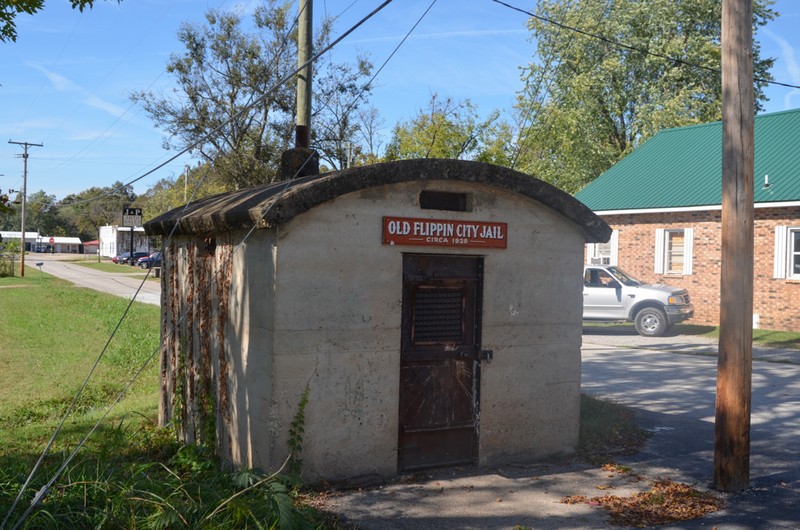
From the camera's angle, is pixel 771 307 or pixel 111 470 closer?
pixel 111 470

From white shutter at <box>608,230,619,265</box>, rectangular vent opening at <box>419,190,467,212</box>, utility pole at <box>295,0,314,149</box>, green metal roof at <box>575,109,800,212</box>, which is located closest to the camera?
rectangular vent opening at <box>419,190,467,212</box>

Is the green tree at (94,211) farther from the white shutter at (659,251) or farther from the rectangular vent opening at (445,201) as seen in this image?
the rectangular vent opening at (445,201)

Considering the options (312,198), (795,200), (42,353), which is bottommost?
(42,353)

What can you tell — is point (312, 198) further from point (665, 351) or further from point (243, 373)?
point (665, 351)

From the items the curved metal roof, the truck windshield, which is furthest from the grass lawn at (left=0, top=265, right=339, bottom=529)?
the truck windshield

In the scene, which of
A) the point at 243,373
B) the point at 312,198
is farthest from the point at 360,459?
the point at 312,198

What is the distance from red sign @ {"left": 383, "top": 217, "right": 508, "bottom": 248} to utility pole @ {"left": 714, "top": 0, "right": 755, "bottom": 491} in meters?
2.04

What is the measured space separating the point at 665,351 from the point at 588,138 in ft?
81.9

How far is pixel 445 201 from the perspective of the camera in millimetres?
7688

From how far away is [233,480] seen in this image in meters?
5.96

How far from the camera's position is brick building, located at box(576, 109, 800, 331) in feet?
73.4

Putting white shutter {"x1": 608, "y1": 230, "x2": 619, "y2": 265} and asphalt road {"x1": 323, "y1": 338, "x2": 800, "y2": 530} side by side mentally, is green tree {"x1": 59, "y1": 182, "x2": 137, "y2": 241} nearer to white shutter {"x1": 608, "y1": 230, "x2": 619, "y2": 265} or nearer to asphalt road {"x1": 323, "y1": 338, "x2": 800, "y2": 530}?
white shutter {"x1": 608, "y1": 230, "x2": 619, "y2": 265}

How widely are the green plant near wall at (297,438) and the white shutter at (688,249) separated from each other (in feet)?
67.7

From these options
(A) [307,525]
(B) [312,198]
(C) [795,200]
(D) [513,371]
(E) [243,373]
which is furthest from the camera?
(C) [795,200]
